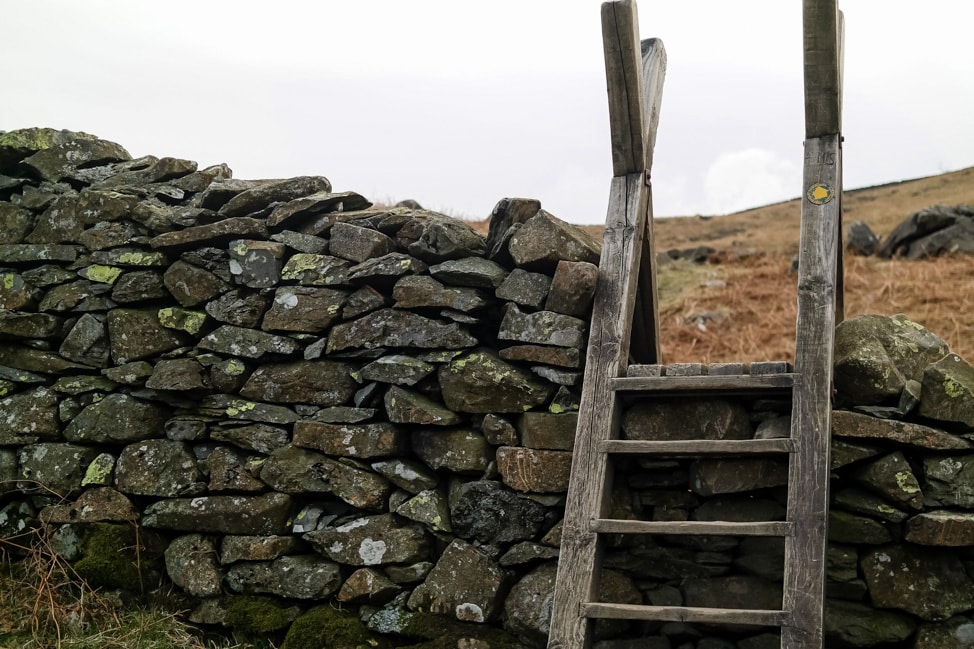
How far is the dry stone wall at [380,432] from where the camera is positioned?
3725 millimetres

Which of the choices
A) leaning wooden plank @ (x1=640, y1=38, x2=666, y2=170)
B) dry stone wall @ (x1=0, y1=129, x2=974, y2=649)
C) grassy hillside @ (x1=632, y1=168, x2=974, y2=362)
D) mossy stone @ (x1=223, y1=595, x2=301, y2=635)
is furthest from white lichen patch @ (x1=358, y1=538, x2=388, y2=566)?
grassy hillside @ (x1=632, y1=168, x2=974, y2=362)

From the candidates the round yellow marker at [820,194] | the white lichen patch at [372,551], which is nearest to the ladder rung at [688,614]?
the white lichen patch at [372,551]

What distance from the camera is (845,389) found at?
12.9ft

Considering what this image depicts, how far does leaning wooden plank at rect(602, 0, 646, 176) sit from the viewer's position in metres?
4.14

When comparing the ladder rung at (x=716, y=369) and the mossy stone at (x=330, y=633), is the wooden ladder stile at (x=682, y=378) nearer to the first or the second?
the ladder rung at (x=716, y=369)

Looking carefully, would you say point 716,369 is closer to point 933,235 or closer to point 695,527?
point 695,527

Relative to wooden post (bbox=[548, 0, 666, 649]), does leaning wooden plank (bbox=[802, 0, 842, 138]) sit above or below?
above

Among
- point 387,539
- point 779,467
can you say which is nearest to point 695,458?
point 779,467

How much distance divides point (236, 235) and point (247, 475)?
143 cm

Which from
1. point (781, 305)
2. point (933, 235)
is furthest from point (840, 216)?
point (933, 235)

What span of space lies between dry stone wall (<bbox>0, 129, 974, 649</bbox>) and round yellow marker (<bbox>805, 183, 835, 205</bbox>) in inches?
26.5

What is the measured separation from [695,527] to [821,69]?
2.31 meters

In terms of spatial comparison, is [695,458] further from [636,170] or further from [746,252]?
[746,252]

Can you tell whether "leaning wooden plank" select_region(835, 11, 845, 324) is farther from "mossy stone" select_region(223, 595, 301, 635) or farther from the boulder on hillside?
the boulder on hillside
